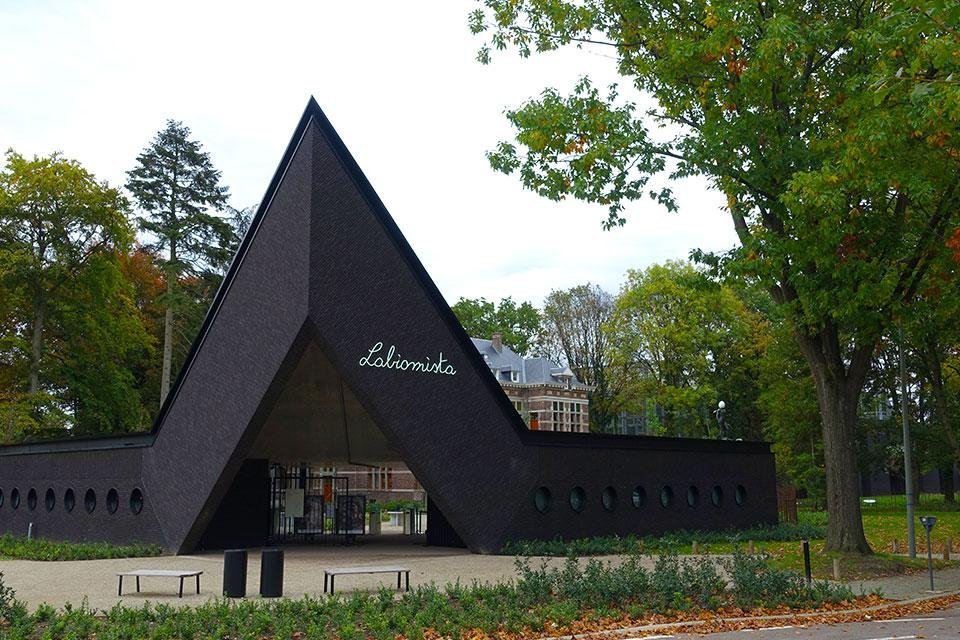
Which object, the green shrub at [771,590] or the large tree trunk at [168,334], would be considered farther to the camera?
the large tree trunk at [168,334]

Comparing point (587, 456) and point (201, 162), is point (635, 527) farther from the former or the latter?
point (201, 162)

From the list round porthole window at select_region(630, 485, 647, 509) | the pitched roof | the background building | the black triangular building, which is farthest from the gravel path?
the pitched roof

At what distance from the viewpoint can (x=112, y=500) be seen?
27.6m

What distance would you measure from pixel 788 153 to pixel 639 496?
43.0 ft

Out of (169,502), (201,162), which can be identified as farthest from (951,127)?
(201,162)

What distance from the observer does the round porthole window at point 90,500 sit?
2798cm

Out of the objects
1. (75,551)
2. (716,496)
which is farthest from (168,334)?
(716,496)

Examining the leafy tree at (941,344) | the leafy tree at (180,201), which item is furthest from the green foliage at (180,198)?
the leafy tree at (941,344)

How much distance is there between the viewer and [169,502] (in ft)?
83.2

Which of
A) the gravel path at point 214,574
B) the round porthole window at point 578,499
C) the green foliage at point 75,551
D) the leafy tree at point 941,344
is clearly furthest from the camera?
the round porthole window at point 578,499

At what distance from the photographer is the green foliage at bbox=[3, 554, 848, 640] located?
39.1 ft

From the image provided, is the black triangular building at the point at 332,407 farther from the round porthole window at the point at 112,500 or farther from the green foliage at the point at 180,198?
the green foliage at the point at 180,198

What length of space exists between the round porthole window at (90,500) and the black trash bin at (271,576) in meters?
14.2

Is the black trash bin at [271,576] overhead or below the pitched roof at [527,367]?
below
